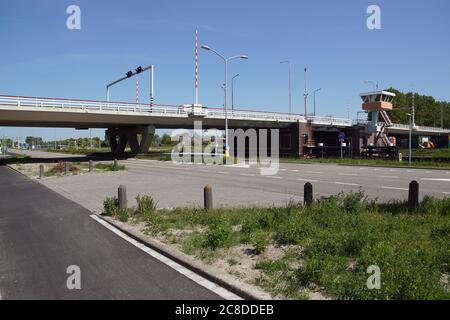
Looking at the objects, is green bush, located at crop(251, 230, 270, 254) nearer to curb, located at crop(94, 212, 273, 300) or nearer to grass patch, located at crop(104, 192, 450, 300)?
grass patch, located at crop(104, 192, 450, 300)

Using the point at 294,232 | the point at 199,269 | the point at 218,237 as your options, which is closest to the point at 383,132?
the point at 294,232

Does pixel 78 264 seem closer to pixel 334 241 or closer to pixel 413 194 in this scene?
pixel 334 241

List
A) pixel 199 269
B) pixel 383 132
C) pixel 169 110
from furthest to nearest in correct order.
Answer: pixel 383 132
pixel 169 110
pixel 199 269

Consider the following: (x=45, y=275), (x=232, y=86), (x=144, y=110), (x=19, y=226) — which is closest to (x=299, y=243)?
(x=45, y=275)

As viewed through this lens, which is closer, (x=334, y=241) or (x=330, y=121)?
(x=334, y=241)

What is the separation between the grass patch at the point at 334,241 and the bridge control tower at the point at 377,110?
6147 centimetres

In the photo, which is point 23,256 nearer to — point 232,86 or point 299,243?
point 299,243

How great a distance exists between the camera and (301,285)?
17.0 feet

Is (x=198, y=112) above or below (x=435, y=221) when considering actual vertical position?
above

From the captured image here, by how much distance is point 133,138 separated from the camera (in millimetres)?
58219

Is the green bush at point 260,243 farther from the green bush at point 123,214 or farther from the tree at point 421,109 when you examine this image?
the tree at point 421,109

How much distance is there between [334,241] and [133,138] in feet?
177

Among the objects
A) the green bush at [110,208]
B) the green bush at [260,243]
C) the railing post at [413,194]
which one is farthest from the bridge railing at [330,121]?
the green bush at [260,243]
